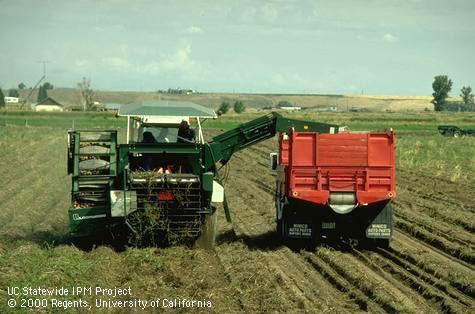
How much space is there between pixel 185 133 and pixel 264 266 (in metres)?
3.83

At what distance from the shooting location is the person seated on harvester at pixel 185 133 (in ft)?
52.5

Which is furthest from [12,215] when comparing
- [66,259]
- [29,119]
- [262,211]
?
[29,119]

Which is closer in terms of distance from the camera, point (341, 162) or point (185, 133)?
point (341, 162)

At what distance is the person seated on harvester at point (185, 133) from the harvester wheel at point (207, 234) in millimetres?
1722

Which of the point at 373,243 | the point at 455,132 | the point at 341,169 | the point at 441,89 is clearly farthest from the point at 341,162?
the point at 441,89

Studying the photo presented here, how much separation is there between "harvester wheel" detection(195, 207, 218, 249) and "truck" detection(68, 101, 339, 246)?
0.02 m

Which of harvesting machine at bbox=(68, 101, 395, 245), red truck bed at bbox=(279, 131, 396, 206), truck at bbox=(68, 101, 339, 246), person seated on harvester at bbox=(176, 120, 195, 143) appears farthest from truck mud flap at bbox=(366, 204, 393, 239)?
person seated on harvester at bbox=(176, 120, 195, 143)

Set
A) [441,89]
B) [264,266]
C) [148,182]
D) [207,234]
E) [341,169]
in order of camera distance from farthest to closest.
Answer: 1. [441,89]
2. [341,169]
3. [207,234]
4. [148,182]
5. [264,266]

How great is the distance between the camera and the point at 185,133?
16.1 m

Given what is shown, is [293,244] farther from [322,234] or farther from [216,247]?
[216,247]

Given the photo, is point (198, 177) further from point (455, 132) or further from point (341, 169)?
point (455, 132)

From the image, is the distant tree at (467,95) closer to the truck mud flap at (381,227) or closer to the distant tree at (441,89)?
the distant tree at (441,89)

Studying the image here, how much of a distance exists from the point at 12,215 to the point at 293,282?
397 inches

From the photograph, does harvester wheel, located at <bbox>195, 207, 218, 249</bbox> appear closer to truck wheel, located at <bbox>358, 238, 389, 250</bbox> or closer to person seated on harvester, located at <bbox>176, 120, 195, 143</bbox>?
person seated on harvester, located at <bbox>176, 120, 195, 143</bbox>
